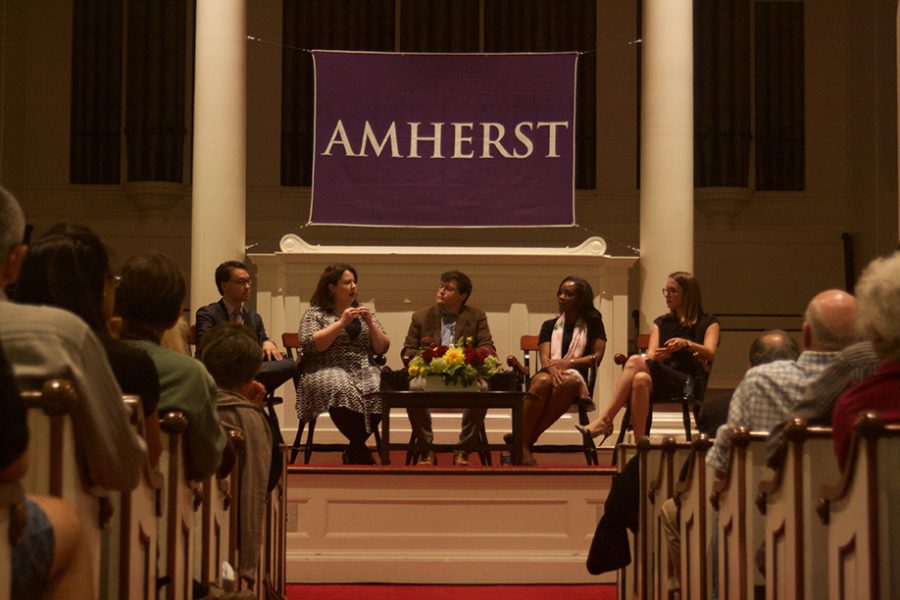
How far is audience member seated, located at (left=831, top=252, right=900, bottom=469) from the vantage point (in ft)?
8.97

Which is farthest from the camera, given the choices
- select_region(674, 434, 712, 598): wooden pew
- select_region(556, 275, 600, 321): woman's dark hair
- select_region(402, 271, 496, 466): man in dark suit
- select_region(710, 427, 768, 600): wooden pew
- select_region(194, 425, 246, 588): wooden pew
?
select_region(556, 275, 600, 321): woman's dark hair

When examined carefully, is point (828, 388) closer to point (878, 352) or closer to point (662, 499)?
point (878, 352)

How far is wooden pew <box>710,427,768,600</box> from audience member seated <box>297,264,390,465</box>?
3.48 metres

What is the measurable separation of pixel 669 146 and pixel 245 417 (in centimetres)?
508

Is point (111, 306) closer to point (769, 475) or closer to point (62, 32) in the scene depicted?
point (769, 475)

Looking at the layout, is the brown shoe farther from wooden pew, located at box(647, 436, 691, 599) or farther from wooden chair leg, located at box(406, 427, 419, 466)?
wooden pew, located at box(647, 436, 691, 599)

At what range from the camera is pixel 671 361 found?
23.4 ft

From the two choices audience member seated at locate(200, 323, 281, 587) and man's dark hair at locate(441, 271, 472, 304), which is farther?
man's dark hair at locate(441, 271, 472, 304)

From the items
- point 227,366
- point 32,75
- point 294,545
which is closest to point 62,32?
point 32,75

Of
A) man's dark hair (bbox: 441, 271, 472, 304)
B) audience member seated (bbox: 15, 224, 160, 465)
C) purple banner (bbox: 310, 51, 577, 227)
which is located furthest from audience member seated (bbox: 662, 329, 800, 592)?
purple banner (bbox: 310, 51, 577, 227)

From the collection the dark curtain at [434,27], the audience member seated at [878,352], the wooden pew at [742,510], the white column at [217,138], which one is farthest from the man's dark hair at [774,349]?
the dark curtain at [434,27]

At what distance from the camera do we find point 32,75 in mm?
11531

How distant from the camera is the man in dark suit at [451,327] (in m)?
7.16

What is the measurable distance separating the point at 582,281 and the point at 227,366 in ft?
12.3
